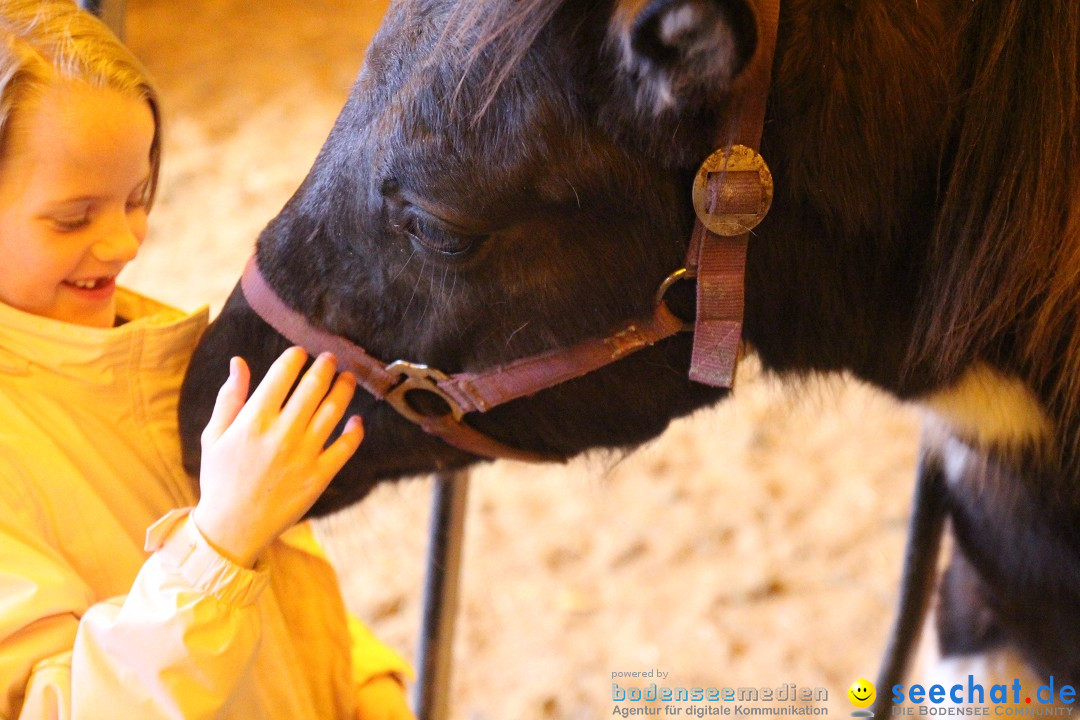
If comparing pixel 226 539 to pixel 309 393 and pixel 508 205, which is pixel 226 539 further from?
pixel 508 205

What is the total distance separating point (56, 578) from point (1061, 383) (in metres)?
0.90

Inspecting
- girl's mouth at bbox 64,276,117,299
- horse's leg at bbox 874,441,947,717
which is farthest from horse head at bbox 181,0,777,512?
horse's leg at bbox 874,441,947,717

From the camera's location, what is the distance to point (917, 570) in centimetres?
148

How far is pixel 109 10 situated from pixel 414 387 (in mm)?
491

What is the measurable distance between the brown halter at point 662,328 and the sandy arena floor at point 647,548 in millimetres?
653

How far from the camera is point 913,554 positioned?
4.84 feet

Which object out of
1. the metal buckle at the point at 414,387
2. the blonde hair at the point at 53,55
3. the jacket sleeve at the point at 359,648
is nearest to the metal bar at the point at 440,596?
the jacket sleeve at the point at 359,648

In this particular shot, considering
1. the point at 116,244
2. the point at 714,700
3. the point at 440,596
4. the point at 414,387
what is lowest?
the point at 714,700

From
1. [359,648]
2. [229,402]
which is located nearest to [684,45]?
[229,402]

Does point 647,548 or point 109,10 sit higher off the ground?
point 109,10

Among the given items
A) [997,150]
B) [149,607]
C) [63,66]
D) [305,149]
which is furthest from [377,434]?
[305,149]

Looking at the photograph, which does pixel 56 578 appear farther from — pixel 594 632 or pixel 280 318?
pixel 594 632

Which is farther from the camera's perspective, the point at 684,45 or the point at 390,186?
the point at 390,186

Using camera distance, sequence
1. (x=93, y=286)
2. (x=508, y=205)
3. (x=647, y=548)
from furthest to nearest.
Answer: (x=647, y=548)
(x=93, y=286)
(x=508, y=205)
